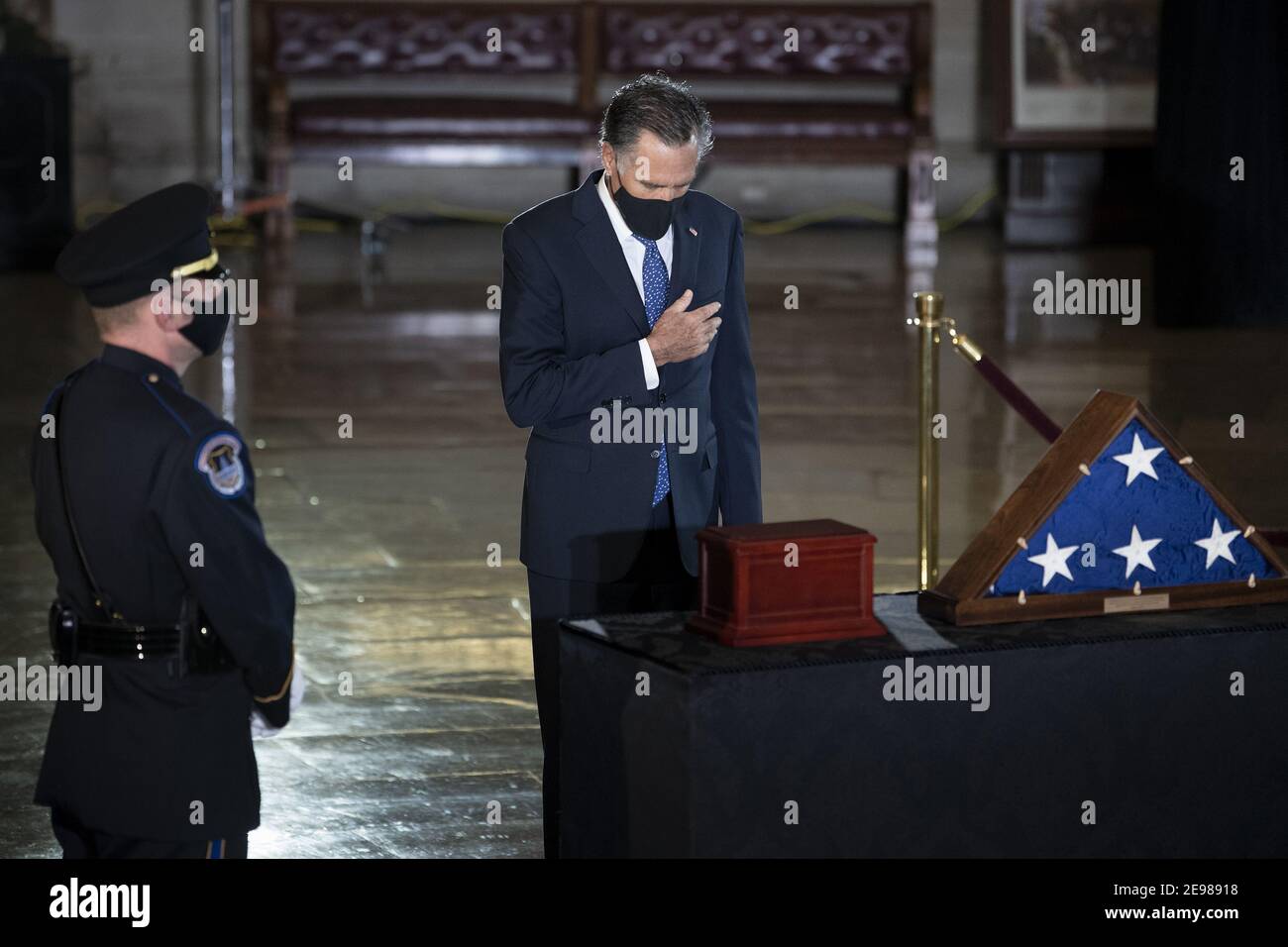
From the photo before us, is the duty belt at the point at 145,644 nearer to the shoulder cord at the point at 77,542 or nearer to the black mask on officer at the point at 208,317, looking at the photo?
the shoulder cord at the point at 77,542

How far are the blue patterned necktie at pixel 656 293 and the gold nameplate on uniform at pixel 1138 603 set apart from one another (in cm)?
86

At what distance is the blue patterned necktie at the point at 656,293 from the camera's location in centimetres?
370

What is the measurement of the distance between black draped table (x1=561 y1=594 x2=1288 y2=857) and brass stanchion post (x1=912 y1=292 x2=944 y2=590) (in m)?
1.30

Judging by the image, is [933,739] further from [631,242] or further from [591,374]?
[631,242]

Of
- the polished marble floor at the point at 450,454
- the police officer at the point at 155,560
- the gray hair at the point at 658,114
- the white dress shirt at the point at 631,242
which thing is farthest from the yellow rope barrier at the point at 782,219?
the police officer at the point at 155,560

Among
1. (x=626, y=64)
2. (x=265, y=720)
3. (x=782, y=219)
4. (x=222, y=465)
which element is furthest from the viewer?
(x=782, y=219)

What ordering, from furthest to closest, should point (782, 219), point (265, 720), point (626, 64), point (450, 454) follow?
point (782, 219) < point (626, 64) < point (450, 454) < point (265, 720)

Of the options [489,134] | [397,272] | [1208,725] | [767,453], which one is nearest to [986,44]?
[489,134]

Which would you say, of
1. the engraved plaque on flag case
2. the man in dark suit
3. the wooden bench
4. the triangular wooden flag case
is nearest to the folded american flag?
the triangular wooden flag case

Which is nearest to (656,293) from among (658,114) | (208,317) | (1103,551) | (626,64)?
(658,114)

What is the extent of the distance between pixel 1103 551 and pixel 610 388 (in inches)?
36.0

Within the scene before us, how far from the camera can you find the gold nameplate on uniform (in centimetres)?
336

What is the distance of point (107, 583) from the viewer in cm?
280

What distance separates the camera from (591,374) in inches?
141
